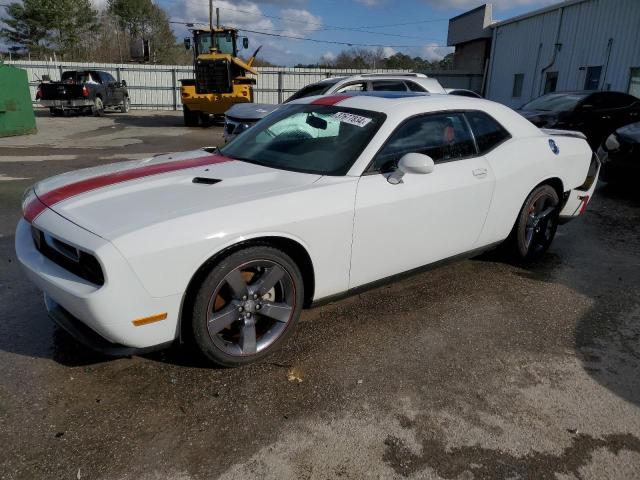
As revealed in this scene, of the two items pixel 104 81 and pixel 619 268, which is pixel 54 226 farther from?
pixel 104 81

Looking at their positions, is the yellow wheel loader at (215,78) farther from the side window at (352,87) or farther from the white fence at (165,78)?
the white fence at (165,78)

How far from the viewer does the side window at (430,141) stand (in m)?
3.12

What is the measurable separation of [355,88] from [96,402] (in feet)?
23.5

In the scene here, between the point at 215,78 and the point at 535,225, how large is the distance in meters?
13.6

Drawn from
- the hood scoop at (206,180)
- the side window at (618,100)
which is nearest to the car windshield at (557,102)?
the side window at (618,100)

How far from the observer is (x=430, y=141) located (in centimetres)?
339

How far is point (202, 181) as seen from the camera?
114 inches

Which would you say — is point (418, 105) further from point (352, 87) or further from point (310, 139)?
point (352, 87)

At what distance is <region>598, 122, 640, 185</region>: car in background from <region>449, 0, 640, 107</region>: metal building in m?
9.86

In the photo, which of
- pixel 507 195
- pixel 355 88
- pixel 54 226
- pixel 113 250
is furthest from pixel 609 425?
pixel 355 88

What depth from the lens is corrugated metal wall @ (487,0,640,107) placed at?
1543cm

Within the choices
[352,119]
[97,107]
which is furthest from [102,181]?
[97,107]

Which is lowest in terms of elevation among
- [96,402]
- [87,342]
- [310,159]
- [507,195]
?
[96,402]

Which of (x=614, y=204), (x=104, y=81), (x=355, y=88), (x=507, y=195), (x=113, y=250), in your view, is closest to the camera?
(x=113, y=250)
